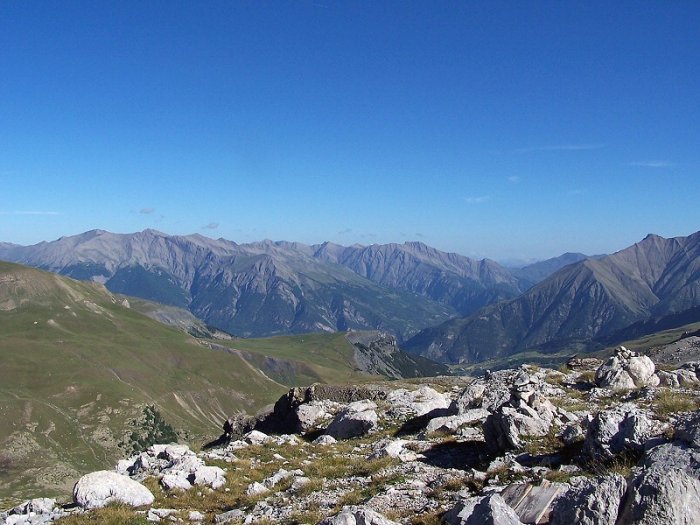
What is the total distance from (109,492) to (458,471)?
49.2 feet

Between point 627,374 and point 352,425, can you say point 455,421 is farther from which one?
point 627,374

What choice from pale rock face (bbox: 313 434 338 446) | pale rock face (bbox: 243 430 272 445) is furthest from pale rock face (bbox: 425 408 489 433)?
pale rock face (bbox: 243 430 272 445)

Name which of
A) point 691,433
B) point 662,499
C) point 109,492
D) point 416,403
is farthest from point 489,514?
point 416,403

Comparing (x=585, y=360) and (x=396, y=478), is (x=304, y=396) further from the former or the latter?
(x=396, y=478)

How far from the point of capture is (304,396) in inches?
2170

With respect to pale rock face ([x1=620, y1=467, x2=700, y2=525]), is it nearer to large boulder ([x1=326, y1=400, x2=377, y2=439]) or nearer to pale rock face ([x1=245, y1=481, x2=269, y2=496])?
pale rock face ([x1=245, y1=481, x2=269, y2=496])

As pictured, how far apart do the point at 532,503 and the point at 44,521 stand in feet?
61.1

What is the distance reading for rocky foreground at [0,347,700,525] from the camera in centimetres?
1253

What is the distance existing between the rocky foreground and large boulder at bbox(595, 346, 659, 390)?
5.1 inches

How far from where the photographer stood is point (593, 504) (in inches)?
454

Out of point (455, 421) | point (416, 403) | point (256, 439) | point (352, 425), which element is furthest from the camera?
point (416, 403)

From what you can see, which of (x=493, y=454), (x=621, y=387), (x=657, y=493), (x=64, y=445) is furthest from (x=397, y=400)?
(x=64, y=445)

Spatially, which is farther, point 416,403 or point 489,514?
point 416,403

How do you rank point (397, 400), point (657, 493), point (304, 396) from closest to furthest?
point (657, 493) < point (397, 400) < point (304, 396)
